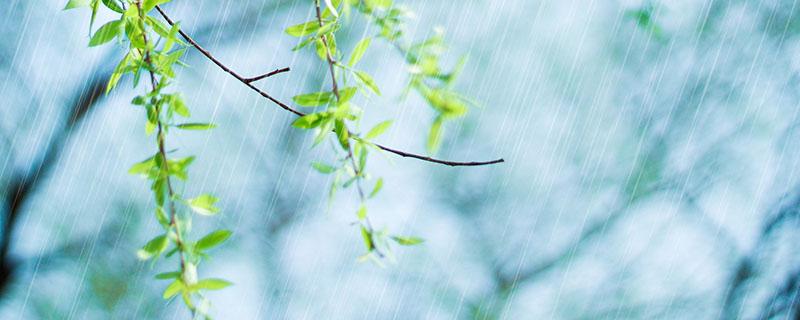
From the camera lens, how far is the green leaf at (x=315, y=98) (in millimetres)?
543

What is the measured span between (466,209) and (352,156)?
1.80 meters

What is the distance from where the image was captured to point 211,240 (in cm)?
53

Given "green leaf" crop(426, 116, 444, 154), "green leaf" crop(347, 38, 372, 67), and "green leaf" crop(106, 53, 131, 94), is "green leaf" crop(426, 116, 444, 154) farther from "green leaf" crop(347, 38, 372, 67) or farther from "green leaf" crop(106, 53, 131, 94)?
"green leaf" crop(106, 53, 131, 94)

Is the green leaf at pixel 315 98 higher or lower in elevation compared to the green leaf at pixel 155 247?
higher

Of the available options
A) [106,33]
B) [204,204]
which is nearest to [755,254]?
[204,204]

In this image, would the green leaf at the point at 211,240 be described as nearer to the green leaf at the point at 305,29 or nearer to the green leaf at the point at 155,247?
the green leaf at the point at 155,247

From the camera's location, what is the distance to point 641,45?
2201 mm

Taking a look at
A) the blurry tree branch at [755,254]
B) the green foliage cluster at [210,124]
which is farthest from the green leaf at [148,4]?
the blurry tree branch at [755,254]

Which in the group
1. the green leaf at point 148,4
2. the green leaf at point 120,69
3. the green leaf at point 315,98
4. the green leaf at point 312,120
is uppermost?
the green leaf at point 148,4

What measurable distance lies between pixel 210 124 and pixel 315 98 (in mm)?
84

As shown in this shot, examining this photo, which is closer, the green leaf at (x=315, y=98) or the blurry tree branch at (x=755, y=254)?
the green leaf at (x=315, y=98)

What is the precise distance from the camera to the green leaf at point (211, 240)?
53 centimetres

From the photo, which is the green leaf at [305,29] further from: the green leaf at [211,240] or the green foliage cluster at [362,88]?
the green leaf at [211,240]

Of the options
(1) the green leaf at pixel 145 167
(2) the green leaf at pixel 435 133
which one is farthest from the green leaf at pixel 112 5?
(2) the green leaf at pixel 435 133
